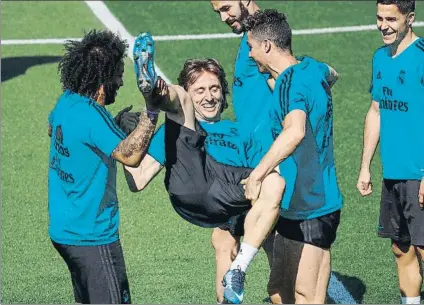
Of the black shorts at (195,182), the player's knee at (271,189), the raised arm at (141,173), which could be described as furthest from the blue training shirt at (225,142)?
the player's knee at (271,189)

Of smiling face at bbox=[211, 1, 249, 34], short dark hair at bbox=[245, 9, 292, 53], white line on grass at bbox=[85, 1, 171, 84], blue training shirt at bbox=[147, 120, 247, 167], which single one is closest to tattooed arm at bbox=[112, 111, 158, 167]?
short dark hair at bbox=[245, 9, 292, 53]

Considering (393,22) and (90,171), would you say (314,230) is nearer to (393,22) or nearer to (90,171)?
(90,171)

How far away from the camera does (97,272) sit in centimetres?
766

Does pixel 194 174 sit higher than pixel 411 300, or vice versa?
pixel 194 174

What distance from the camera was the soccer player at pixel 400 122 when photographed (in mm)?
8914

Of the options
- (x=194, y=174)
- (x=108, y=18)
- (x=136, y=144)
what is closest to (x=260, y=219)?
(x=194, y=174)

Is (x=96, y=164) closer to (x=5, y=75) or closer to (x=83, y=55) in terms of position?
(x=83, y=55)

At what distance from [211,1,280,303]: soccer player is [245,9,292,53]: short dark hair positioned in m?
0.79

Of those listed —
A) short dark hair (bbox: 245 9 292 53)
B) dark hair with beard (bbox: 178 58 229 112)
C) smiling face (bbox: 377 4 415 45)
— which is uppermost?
smiling face (bbox: 377 4 415 45)

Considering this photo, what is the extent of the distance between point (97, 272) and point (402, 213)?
257 cm

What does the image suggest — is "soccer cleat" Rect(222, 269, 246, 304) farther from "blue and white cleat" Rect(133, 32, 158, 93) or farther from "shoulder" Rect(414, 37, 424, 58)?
"shoulder" Rect(414, 37, 424, 58)

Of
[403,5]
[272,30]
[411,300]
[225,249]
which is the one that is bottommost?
[411,300]

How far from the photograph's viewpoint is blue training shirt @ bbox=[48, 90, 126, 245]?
24.8 ft

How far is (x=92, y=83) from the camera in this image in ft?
25.4
